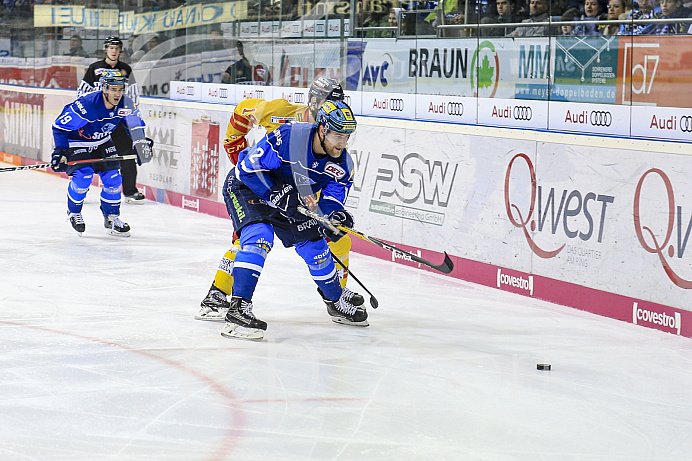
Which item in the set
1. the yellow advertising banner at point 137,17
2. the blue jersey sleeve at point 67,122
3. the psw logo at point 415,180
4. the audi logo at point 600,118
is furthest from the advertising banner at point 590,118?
the yellow advertising banner at point 137,17

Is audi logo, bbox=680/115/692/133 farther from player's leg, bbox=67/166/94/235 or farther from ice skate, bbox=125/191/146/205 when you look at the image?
ice skate, bbox=125/191/146/205

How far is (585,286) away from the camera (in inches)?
201

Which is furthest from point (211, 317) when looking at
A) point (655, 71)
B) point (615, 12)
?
point (615, 12)

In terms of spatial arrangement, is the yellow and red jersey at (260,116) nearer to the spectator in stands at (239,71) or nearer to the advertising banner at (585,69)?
the advertising banner at (585,69)

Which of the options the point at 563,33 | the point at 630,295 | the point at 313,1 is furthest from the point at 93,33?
the point at 630,295

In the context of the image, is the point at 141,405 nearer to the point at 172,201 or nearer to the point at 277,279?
the point at 277,279

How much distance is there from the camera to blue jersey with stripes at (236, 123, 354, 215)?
14.0 ft

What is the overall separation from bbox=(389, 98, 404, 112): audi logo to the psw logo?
0.37 metres

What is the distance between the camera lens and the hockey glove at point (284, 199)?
172 inches

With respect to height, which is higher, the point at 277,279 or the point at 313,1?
the point at 313,1

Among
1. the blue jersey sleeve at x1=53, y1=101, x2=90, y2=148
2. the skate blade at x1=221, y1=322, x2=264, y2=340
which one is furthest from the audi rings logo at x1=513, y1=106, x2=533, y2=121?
the blue jersey sleeve at x1=53, y1=101, x2=90, y2=148

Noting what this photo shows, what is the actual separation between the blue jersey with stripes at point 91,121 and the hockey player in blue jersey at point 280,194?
2.91 m

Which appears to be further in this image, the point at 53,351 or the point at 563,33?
the point at 563,33

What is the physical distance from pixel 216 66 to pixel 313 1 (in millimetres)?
1532
